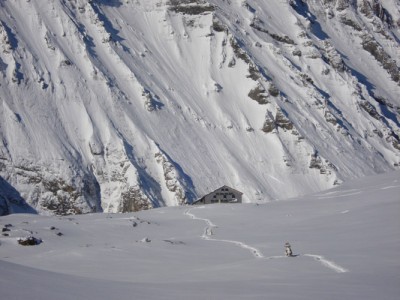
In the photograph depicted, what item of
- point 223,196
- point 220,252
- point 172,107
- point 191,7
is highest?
point 191,7

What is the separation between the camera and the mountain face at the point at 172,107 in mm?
67125

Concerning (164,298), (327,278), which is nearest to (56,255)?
(327,278)

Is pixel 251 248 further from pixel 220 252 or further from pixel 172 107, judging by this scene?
pixel 172 107

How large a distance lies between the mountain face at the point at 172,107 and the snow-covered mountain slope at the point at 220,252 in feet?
84.7

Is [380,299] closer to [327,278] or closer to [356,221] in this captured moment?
[327,278]

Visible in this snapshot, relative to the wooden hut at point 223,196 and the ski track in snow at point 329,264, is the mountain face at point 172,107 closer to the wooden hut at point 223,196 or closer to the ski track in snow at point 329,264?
the wooden hut at point 223,196

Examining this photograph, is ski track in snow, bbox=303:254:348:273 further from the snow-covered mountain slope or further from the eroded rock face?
the eroded rock face

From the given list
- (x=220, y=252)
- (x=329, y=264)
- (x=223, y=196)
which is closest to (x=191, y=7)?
(x=223, y=196)

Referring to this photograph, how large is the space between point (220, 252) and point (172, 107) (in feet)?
190

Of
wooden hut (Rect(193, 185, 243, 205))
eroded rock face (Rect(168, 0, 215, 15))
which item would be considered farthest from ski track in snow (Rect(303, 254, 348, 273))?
eroded rock face (Rect(168, 0, 215, 15))

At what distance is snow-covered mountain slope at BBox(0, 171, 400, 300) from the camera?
8570 millimetres

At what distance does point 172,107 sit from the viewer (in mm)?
79375

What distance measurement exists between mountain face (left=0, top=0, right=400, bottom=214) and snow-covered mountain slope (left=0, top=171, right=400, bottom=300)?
84.7 feet

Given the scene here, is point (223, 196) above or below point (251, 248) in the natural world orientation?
above
